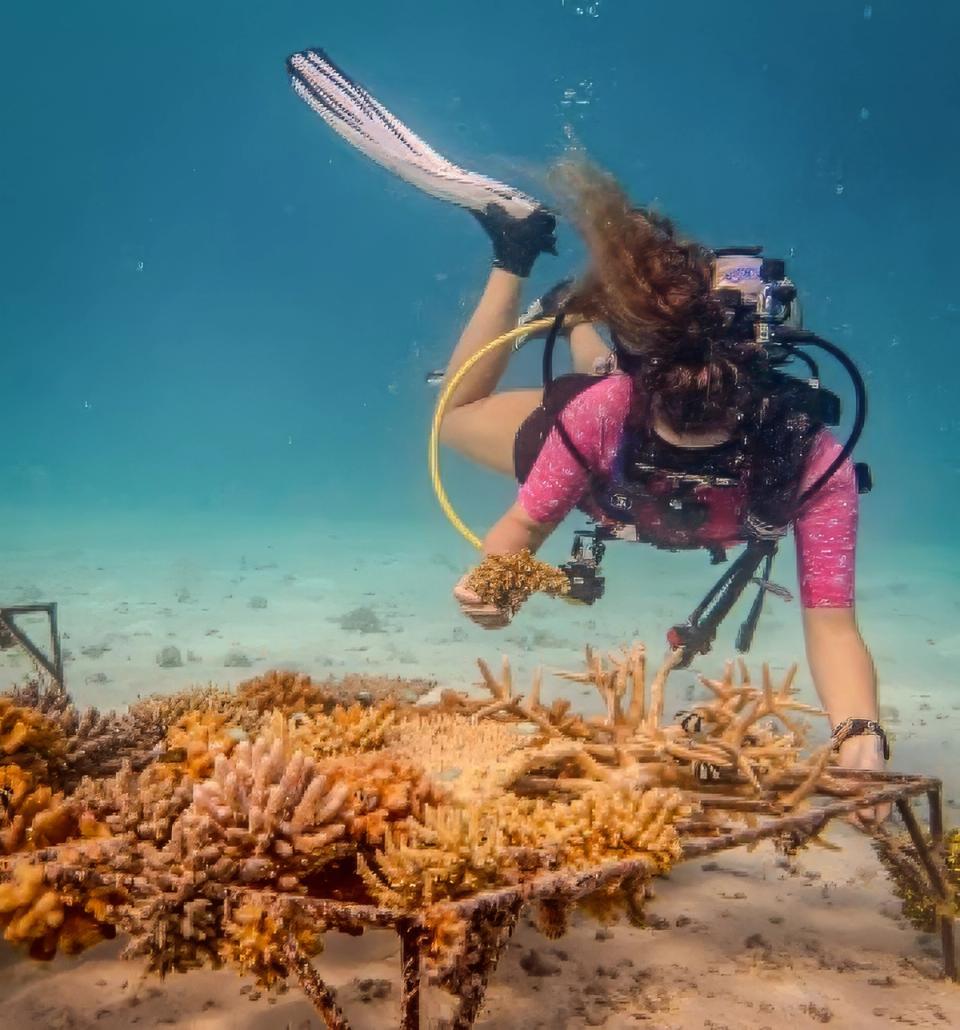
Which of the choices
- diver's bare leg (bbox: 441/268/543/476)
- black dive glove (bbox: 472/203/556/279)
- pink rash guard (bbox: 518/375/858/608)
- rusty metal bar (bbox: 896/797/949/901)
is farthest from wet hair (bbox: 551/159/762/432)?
rusty metal bar (bbox: 896/797/949/901)

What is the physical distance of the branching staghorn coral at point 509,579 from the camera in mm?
4953

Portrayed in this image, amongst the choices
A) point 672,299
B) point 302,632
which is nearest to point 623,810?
point 672,299

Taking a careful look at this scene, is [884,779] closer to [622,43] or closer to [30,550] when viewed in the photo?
[30,550]

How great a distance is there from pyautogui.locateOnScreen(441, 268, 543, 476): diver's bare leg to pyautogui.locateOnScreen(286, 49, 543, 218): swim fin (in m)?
0.85

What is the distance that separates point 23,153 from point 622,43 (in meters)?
83.0

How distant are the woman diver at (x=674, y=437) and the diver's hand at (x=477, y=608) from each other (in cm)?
1

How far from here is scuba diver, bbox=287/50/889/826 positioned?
4.81 meters

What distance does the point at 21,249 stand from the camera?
365 ft

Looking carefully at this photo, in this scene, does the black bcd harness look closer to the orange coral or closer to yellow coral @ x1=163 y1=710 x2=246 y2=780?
yellow coral @ x1=163 y1=710 x2=246 y2=780

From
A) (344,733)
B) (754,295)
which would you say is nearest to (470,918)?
(344,733)

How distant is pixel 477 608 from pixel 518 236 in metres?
4.67

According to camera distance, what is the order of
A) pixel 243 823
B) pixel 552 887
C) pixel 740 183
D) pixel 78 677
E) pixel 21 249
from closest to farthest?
pixel 552 887
pixel 243 823
pixel 78 677
pixel 740 183
pixel 21 249

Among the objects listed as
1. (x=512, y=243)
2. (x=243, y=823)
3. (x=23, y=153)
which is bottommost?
(x=243, y=823)

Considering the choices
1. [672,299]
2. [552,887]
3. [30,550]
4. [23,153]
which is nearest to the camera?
[552,887]
